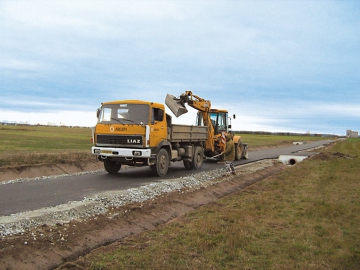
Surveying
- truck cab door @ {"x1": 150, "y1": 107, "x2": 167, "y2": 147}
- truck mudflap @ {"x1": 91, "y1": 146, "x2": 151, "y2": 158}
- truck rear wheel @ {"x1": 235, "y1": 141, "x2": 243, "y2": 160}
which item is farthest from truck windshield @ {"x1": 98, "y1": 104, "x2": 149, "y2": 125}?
truck rear wheel @ {"x1": 235, "y1": 141, "x2": 243, "y2": 160}

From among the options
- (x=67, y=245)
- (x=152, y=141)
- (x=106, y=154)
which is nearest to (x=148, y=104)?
(x=152, y=141)

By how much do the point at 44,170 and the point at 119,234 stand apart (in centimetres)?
1005

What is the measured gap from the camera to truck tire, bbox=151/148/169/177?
1408 centimetres

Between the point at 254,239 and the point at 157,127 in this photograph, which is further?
the point at 157,127

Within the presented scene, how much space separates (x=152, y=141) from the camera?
44.4 ft

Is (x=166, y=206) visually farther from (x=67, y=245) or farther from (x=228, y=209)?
(x=67, y=245)

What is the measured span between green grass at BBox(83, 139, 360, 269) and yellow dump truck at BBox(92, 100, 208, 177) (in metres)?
4.51

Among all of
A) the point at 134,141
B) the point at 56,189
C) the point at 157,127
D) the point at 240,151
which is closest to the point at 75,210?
the point at 56,189

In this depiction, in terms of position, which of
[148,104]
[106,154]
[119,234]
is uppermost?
[148,104]

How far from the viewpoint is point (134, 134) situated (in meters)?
13.3

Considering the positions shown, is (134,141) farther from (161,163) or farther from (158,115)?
(161,163)

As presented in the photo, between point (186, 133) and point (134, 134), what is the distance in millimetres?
3661

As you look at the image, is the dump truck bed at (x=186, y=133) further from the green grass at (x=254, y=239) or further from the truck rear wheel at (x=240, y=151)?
the green grass at (x=254, y=239)

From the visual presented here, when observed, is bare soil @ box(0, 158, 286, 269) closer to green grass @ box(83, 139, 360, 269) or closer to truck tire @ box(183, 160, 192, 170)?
green grass @ box(83, 139, 360, 269)
